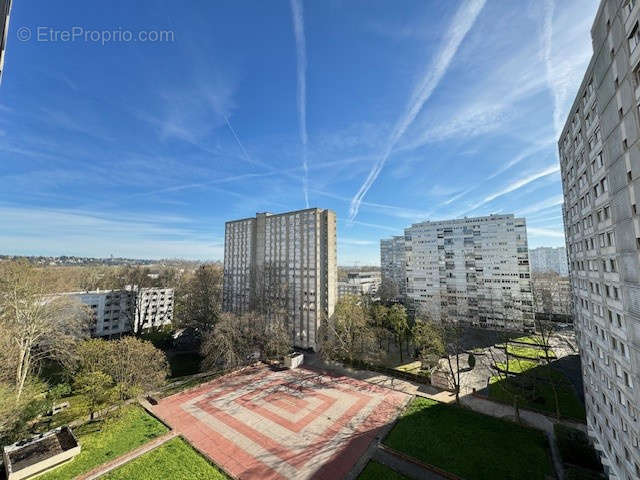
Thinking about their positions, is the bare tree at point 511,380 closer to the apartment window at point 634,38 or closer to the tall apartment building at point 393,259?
the apartment window at point 634,38

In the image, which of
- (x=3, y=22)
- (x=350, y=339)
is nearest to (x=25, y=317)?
(x=3, y=22)

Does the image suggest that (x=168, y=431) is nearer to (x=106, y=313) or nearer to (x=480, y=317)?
(x=106, y=313)

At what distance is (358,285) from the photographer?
306 feet

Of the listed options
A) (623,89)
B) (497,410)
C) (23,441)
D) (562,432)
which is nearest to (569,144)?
(623,89)

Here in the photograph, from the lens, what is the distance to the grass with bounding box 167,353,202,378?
3064cm

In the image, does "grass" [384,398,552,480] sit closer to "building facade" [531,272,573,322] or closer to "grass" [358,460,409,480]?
"grass" [358,460,409,480]

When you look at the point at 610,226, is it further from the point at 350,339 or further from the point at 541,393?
the point at 350,339

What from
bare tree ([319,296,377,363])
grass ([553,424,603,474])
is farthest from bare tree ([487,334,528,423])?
bare tree ([319,296,377,363])

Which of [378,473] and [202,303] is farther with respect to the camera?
[202,303]

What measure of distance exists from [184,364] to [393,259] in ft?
249

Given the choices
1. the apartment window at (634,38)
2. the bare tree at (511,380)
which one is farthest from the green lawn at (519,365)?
the apartment window at (634,38)

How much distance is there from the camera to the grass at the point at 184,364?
30.6 metres

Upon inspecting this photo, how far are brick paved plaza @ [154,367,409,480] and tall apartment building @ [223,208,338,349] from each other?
11.3 metres

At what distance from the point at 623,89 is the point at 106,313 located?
6339cm
